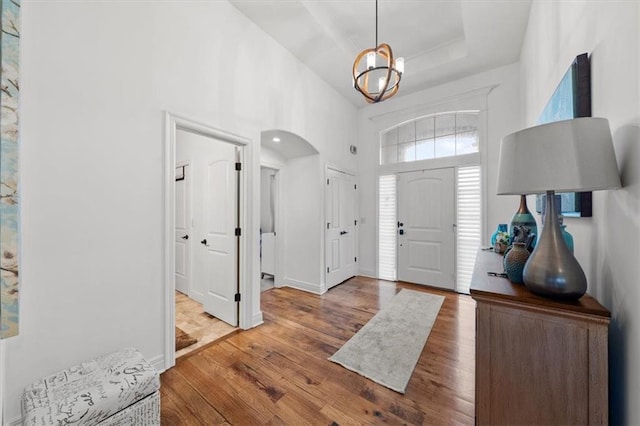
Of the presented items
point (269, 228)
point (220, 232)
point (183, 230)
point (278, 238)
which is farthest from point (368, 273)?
point (183, 230)

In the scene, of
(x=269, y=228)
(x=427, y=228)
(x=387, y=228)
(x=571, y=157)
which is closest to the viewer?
(x=571, y=157)

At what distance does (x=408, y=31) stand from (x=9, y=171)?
13.3ft

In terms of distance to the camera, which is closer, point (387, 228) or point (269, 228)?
point (387, 228)

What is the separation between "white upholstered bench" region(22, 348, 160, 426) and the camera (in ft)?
3.84

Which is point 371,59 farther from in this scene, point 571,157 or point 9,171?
point 9,171

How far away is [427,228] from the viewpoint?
4246 millimetres

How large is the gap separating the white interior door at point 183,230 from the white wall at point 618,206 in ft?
13.2

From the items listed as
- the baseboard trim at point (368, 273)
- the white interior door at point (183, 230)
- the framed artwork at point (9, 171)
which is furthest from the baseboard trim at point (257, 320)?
the baseboard trim at point (368, 273)

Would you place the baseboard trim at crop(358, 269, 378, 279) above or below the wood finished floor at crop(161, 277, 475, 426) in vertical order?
above

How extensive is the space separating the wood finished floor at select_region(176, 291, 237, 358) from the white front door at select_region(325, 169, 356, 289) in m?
1.79

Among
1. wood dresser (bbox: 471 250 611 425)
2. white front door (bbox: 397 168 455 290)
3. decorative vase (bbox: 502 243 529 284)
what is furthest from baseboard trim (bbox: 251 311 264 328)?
white front door (bbox: 397 168 455 290)

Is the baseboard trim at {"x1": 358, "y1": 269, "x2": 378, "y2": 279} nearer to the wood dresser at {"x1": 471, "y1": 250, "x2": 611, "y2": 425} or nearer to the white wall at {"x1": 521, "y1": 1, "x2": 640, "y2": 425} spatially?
the white wall at {"x1": 521, "y1": 1, "x2": 640, "y2": 425}

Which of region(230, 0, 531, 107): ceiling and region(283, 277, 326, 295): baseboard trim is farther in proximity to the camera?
region(283, 277, 326, 295): baseboard trim

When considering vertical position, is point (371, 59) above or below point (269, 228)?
above
